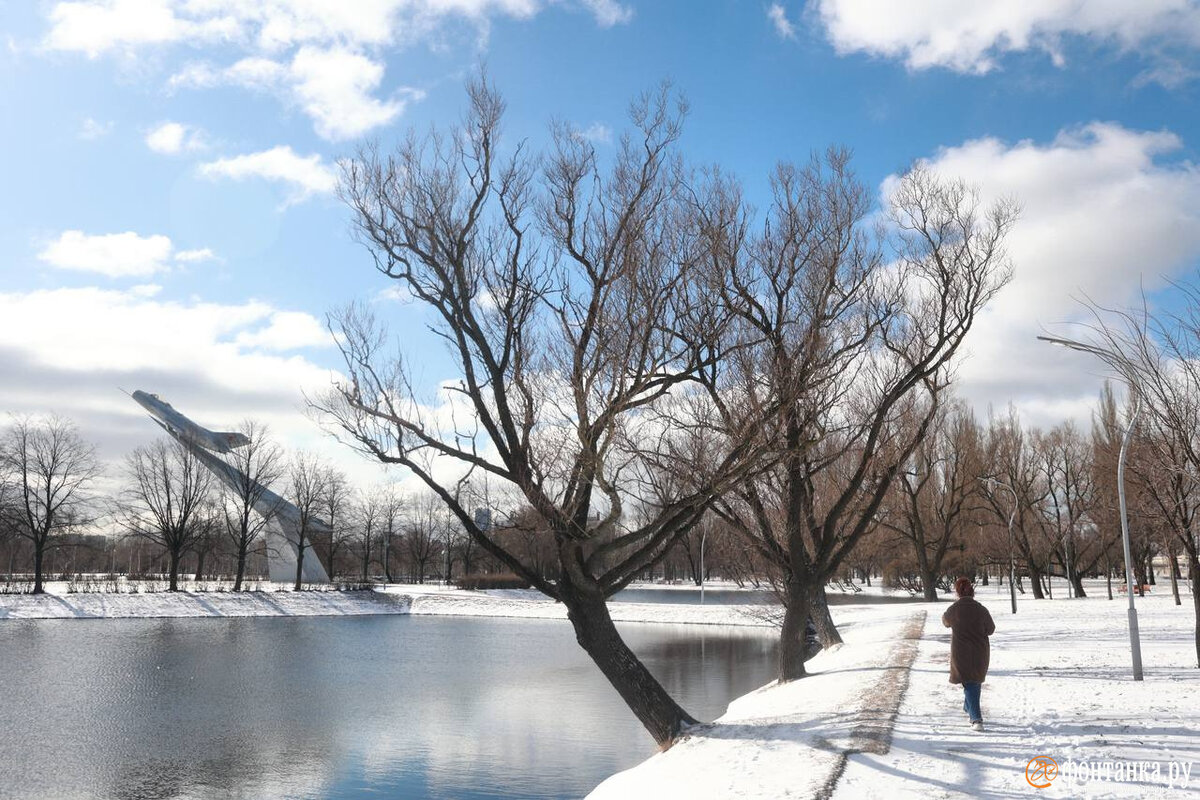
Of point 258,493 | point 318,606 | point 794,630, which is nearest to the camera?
point 794,630

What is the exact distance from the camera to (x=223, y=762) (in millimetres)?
13312

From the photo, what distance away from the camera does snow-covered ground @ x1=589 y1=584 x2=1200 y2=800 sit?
704 centimetres

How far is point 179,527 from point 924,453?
41.1m

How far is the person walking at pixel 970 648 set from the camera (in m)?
8.99

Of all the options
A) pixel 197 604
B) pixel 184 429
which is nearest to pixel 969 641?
pixel 197 604

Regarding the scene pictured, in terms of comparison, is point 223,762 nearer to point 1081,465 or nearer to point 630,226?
point 630,226

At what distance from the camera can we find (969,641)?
904cm

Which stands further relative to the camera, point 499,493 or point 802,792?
point 499,493

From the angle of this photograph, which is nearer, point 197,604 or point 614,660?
point 614,660

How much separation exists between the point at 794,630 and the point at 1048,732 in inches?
258

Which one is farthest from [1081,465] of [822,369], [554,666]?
[822,369]

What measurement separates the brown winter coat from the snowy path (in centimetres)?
57

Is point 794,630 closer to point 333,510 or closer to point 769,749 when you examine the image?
point 769,749

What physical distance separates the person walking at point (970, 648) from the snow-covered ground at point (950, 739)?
1.07 feet
